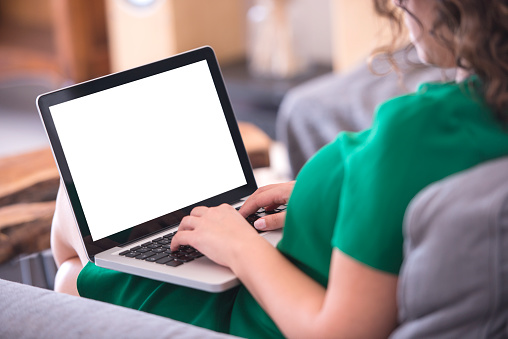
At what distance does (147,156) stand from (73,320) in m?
0.35

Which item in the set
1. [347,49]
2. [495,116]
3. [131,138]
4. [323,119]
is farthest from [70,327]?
[347,49]

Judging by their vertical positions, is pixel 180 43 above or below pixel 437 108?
below

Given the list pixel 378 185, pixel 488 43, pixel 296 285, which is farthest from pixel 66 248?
pixel 488 43

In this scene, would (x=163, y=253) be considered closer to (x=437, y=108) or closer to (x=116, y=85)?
(x=116, y=85)

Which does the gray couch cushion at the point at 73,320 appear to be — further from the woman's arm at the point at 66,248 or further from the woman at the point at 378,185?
the woman's arm at the point at 66,248

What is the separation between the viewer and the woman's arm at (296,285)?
728mm

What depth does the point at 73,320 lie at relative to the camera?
31.0 inches

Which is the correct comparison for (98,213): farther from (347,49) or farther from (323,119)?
(347,49)

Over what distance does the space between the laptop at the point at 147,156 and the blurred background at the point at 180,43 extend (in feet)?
5.88

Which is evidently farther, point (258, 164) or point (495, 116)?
point (258, 164)

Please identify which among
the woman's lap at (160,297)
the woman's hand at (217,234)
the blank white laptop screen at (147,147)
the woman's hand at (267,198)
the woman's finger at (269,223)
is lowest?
the woman's lap at (160,297)

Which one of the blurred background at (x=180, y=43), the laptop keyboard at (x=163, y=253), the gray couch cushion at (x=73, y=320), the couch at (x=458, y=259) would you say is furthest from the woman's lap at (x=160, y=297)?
the blurred background at (x=180, y=43)

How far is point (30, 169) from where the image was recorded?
167 centimetres

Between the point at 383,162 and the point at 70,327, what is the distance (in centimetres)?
37
